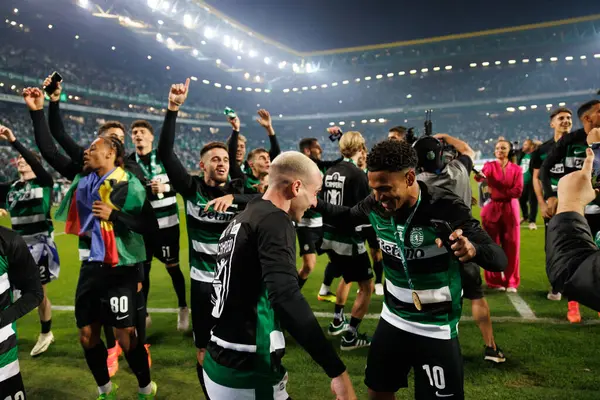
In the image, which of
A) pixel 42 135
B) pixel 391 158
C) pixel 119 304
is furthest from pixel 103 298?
pixel 391 158

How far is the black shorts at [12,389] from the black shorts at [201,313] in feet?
4.67

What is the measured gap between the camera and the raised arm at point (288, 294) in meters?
1.69

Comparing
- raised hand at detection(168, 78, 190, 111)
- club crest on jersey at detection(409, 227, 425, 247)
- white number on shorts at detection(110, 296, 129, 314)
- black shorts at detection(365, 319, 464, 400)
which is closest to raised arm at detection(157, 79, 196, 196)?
raised hand at detection(168, 78, 190, 111)

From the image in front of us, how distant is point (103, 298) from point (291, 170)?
7.92 feet

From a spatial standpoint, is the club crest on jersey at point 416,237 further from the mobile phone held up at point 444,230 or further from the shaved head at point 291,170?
the shaved head at point 291,170

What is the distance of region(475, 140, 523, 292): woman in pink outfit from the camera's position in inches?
254

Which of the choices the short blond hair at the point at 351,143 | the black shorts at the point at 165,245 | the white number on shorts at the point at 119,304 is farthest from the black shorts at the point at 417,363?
the black shorts at the point at 165,245

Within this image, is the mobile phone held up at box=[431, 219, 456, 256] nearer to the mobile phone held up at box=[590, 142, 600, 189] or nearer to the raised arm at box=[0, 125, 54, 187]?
the mobile phone held up at box=[590, 142, 600, 189]

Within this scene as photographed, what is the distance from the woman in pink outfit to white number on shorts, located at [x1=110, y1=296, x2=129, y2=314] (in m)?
5.35

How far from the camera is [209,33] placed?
42656 millimetres

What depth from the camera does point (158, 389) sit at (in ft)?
13.4

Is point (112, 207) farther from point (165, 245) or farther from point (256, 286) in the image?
point (165, 245)

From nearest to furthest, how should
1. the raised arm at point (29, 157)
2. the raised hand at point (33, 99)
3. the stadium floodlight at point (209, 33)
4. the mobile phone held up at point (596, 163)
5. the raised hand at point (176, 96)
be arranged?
the mobile phone held up at point (596, 163)
the raised hand at point (176, 96)
the raised hand at point (33, 99)
the raised arm at point (29, 157)
the stadium floodlight at point (209, 33)

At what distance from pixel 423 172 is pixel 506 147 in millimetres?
3452
